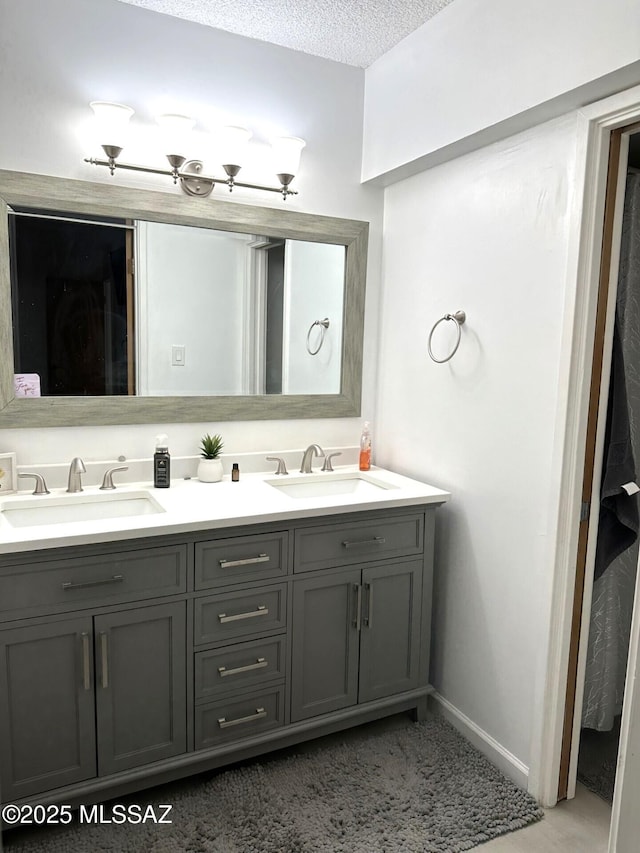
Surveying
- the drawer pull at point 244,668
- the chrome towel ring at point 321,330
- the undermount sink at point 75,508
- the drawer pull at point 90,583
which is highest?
the chrome towel ring at point 321,330

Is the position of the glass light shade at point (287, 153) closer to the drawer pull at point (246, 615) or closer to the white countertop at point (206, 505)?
the white countertop at point (206, 505)

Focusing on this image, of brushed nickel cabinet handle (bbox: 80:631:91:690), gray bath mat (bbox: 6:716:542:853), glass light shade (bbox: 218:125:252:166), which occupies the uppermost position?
glass light shade (bbox: 218:125:252:166)

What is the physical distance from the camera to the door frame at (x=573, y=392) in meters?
1.79

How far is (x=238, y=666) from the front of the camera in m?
2.05

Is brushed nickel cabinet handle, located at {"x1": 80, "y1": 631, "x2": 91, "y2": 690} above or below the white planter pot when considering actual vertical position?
below

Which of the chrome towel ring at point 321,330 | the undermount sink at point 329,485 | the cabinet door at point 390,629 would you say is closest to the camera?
the cabinet door at point 390,629

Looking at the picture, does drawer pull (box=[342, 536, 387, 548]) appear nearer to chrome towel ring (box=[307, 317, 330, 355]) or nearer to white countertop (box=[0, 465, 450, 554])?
white countertop (box=[0, 465, 450, 554])

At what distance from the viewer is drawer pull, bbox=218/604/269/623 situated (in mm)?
1996

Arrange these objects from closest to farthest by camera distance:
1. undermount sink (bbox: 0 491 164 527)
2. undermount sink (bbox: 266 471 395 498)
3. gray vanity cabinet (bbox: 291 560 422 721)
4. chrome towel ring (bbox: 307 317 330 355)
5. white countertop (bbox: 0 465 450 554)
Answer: white countertop (bbox: 0 465 450 554)
undermount sink (bbox: 0 491 164 527)
gray vanity cabinet (bbox: 291 560 422 721)
undermount sink (bbox: 266 471 395 498)
chrome towel ring (bbox: 307 317 330 355)

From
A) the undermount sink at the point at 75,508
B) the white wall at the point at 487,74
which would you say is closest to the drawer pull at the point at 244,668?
the undermount sink at the point at 75,508

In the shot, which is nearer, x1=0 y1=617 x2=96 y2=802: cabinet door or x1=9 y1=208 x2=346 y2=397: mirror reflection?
x1=0 y1=617 x2=96 y2=802: cabinet door

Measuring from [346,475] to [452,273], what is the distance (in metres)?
0.90

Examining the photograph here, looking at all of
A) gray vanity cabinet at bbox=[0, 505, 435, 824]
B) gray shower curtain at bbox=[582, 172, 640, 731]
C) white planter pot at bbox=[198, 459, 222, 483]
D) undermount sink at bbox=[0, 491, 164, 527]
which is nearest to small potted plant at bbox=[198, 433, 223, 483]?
white planter pot at bbox=[198, 459, 222, 483]

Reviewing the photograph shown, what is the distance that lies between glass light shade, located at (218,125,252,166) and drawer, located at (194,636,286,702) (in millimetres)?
1664
